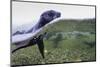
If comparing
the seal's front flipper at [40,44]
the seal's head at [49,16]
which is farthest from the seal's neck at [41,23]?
the seal's front flipper at [40,44]

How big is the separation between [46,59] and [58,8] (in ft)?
2.10

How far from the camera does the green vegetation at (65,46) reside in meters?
2.48

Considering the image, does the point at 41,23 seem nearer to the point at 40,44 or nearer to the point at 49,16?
the point at 49,16

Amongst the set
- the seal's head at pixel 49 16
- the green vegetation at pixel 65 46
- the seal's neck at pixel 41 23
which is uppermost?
the seal's head at pixel 49 16

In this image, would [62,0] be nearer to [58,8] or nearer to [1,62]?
[58,8]

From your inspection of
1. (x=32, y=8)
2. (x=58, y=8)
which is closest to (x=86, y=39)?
(x=58, y=8)

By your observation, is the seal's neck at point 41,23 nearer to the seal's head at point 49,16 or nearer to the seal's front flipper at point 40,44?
the seal's head at point 49,16

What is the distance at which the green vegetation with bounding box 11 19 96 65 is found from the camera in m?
2.48

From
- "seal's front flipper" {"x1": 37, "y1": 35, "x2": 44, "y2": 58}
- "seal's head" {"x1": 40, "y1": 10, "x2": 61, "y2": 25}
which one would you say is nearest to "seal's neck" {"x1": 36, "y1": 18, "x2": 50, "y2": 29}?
"seal's head" {"x1": 40, "y1": 10, "x2": 61, "y2": 25}

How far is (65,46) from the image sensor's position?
8.65 feet

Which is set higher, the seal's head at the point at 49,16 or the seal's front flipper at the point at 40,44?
the seal's head at the point at 49,16

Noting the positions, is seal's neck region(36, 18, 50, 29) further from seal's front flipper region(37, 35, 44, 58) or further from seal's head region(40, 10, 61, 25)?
seal's front flipper region(37, 35, 44, 58)

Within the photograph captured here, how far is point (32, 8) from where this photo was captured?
2492mm

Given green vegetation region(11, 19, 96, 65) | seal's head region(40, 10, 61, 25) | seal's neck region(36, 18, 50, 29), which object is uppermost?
seal's head region(40, 10, 61, 25)
